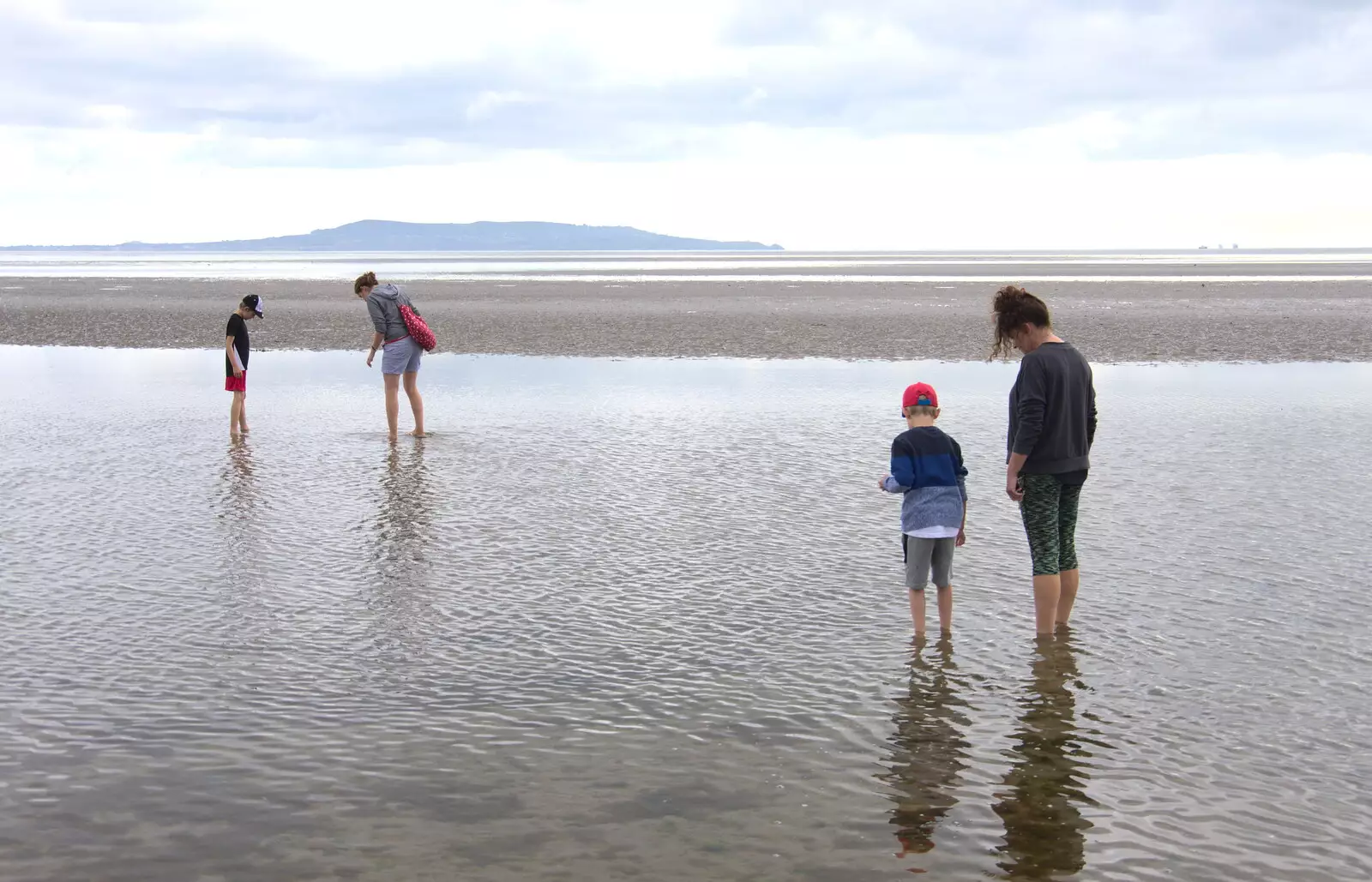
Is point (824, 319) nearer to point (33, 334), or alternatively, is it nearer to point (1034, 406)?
point (33, 334)

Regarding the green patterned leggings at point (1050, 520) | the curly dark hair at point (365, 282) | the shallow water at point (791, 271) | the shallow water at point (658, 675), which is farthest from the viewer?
the shallow water at point (791, 271)

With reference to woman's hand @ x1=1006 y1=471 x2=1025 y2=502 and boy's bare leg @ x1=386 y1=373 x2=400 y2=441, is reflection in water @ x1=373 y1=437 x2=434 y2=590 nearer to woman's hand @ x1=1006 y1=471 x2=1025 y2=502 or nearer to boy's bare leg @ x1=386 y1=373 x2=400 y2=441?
boy's bare leg @ x1=386 y1=373 x2=400 y2=441

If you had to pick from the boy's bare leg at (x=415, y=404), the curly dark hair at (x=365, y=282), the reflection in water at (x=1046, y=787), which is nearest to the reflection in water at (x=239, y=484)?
the boy's bare leg at (x=415, y=404)

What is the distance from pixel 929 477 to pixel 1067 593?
3.49 feet

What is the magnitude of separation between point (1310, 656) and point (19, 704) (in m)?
6.40

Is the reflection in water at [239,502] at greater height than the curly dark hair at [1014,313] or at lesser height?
lesser

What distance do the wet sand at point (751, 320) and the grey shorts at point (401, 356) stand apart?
11.3 metres

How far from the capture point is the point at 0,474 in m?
12.6

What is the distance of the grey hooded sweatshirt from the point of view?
1520 cm

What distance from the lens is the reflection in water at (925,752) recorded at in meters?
4.98

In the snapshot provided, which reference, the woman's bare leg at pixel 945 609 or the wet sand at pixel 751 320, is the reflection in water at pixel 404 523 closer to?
the woman's bare leg at pixel 945 609

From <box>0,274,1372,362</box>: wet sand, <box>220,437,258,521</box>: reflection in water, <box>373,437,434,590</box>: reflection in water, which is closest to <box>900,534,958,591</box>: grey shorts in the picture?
<box>373,437,434,590</box>: reflection in water

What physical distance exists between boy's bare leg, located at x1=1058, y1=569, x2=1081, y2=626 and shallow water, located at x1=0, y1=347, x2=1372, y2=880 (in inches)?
9.4

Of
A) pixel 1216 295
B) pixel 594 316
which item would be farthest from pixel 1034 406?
pixel 1216 295
